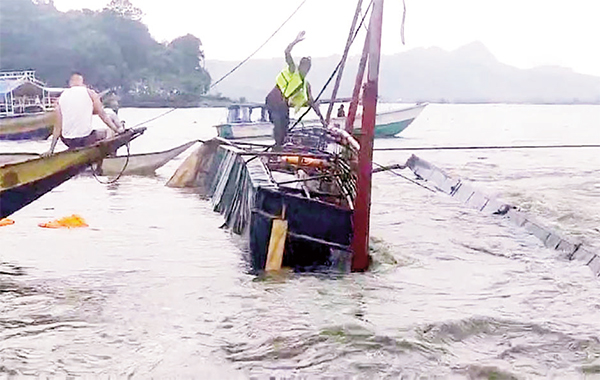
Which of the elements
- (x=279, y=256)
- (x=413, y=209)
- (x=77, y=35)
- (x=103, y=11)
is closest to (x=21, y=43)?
(x=77, y=35)

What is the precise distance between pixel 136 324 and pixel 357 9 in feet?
23.4

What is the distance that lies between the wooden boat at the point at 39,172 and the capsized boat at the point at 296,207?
1.98 m

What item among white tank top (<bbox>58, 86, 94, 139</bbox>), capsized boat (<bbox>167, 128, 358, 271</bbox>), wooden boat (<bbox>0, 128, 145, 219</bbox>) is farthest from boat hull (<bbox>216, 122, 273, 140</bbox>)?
wooden boat (<bbox>0, 128, 145, 219</bbox>)

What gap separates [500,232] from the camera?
44.5ft

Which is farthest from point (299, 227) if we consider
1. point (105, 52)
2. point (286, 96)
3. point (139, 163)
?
point (105, 52)

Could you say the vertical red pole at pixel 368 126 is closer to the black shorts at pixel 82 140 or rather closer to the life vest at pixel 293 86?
the black shorts at pixel 82 140

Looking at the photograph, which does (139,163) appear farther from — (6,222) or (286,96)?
(286,96)

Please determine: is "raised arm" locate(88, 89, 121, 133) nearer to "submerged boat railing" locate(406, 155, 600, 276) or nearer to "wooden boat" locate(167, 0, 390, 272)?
"wooden boat" locate(167, 0, 390, 272)

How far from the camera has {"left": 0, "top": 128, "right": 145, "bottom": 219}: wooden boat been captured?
30.1 ft

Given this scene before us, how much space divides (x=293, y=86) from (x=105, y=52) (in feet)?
295

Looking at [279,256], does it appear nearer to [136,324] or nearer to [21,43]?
[136,324]

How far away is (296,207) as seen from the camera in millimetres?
9297

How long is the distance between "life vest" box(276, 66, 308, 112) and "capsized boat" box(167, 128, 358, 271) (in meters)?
0.83

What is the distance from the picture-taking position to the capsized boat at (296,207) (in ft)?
30.5
